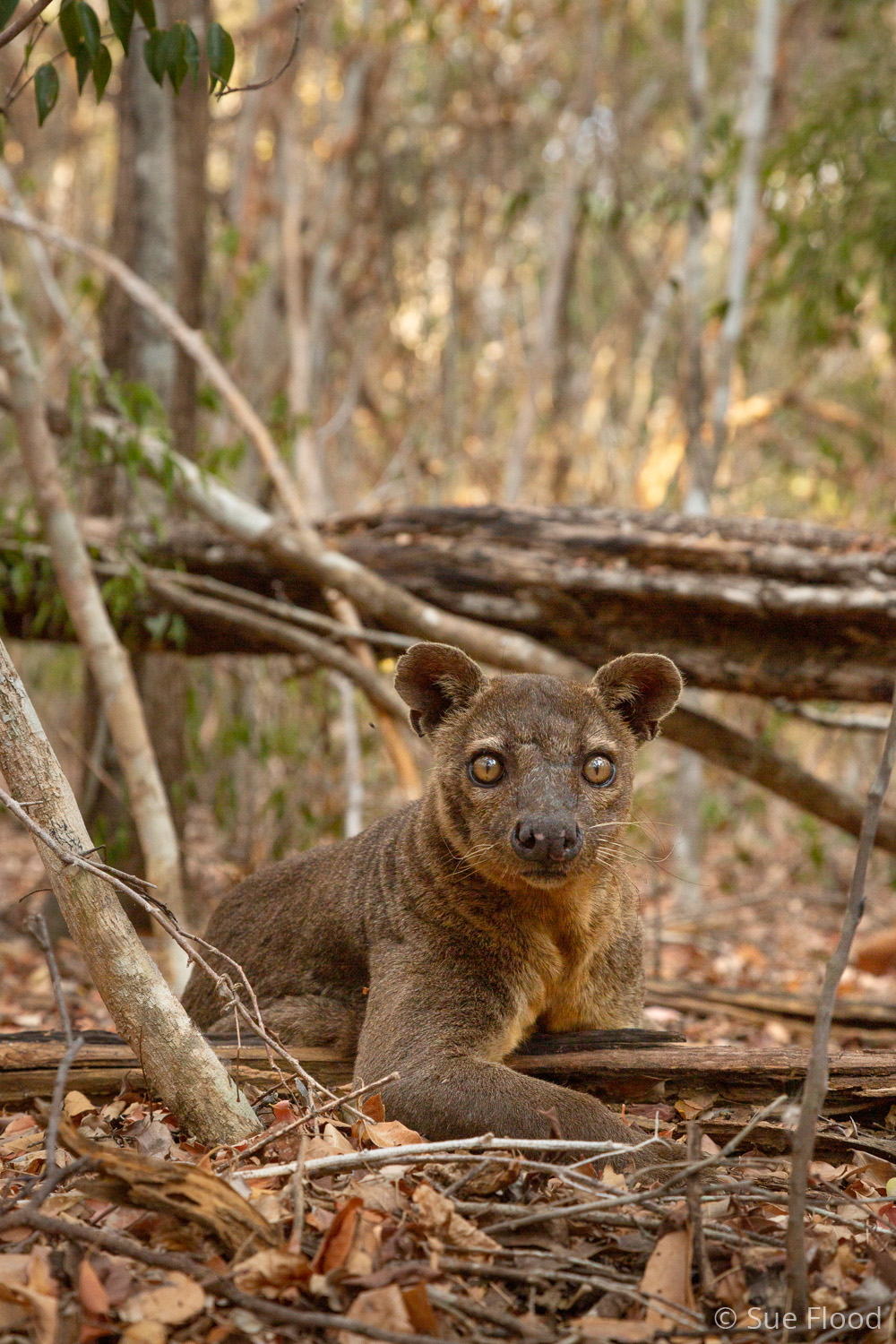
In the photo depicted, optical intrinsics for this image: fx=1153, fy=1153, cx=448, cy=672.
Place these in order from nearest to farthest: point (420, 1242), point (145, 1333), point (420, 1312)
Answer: point (145, 1333) < point (420, 1312) < point (420, 1242)

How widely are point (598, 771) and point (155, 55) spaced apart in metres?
3.19

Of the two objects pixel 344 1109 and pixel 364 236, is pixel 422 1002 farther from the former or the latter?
pixel 364 236

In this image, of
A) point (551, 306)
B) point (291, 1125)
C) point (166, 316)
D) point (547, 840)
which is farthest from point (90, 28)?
point (551, 306)

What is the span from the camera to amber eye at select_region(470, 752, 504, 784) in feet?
13.7

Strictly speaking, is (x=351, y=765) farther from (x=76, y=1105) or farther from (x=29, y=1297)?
(x=29, y=1297)

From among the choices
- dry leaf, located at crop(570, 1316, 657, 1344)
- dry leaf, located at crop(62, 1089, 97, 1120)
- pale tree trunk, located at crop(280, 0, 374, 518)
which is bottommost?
dry leaf, located at crop(62, 1089, 97, 1120)

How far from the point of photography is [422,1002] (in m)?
4.04

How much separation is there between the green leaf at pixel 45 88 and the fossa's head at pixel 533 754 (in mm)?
2504

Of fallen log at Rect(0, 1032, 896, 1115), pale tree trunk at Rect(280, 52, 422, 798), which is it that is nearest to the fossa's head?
fallen log at Rect(0, 1032, 896, 1115)

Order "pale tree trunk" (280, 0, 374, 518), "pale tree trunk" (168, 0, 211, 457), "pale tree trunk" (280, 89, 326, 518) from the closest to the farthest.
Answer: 1. "pale tree trunk" (168, 0, 211, 457)
2. "pale tree trunk" (280, 89, 326, 518)
3. "pale tree trunk" (280, 0, 374, 518)

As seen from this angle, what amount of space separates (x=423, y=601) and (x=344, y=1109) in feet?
13.6

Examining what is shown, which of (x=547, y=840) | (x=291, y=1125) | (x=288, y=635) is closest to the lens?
(x=291, y=1125)

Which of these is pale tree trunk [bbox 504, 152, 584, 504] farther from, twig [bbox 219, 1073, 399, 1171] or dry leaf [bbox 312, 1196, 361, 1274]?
dry leaf [bbox 312, 1196, 361, 1274]

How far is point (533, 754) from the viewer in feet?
13.7
